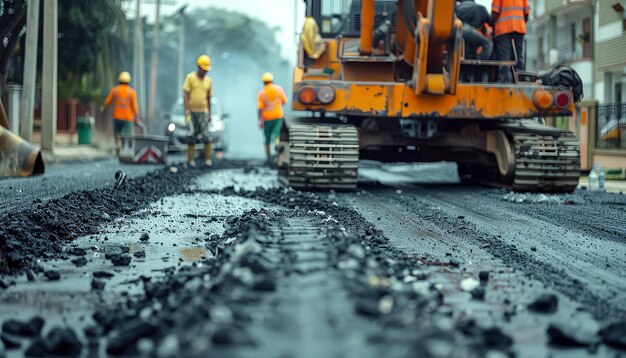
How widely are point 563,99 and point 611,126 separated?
990cm

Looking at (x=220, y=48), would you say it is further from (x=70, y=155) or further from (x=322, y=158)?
(x=322, y=158)

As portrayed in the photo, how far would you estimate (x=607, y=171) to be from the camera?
63.5 ft

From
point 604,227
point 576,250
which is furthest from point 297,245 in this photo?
point 604,227

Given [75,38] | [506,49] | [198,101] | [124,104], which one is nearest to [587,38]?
[75,38]

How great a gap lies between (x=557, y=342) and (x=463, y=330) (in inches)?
18.7

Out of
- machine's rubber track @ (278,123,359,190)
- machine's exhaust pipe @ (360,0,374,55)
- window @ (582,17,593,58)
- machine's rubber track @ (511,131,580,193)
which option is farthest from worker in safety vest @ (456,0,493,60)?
window @ (582,17,593,58)

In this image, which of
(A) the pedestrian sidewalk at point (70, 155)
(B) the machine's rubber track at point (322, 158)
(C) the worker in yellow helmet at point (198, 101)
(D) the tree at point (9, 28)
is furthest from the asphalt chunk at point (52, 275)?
(D) the tree at point (9, 28)

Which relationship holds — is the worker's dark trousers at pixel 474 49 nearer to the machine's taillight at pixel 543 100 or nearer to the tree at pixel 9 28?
the machine's taillight at pixel 543 100

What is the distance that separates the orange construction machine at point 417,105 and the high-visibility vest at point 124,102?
9.57m

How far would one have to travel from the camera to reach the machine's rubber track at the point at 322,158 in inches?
466

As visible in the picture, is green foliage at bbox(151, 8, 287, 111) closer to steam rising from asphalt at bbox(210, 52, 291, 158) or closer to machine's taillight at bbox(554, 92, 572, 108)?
steam rising from asphalt at bbox(210, 52, 291, 158)

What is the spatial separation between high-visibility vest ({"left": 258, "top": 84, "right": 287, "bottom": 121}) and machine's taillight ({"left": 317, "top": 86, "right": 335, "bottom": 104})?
752cm

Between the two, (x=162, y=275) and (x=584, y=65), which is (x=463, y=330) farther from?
(x=584, y=65)

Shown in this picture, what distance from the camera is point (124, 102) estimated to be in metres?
21.6
